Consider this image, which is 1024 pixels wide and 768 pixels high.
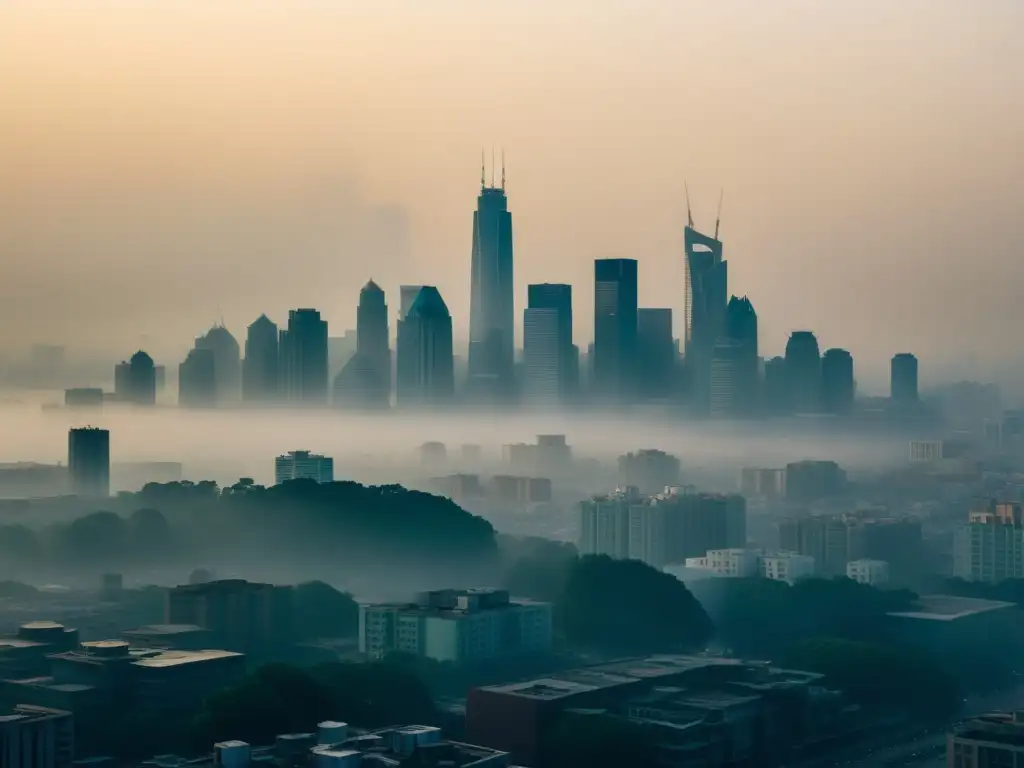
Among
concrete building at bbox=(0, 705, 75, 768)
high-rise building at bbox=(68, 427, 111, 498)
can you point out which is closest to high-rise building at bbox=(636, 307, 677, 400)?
high-rise building at bbox=(68, 427, 111, 498)

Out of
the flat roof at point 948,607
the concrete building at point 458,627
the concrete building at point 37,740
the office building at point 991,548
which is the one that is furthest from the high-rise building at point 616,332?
the concrete building at point 37,740

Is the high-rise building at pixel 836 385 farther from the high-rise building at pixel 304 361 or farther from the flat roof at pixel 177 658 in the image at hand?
the flat roof at pixel 177 658

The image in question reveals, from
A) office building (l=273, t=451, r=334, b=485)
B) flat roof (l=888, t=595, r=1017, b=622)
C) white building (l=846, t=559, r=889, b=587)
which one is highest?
office building (l=273, t=451, r=334, b=485)

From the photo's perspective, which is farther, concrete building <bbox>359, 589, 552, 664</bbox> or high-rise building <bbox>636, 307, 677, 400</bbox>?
high-rise building <bbox>636, 307, 677, 400</bbox>

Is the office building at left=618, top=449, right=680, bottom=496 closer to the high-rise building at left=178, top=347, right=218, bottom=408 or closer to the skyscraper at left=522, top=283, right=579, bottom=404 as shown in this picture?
the skyscraper at left=522, top=283, right=579, bottom=404

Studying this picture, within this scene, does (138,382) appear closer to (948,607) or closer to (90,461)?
(90,461)

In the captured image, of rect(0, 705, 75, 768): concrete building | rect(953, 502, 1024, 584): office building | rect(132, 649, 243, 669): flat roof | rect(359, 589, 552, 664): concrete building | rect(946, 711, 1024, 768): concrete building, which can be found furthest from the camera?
rect(953, 502, 1024, 584): office building

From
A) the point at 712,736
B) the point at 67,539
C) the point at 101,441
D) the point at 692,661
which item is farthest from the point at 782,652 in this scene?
the point at 101,441
